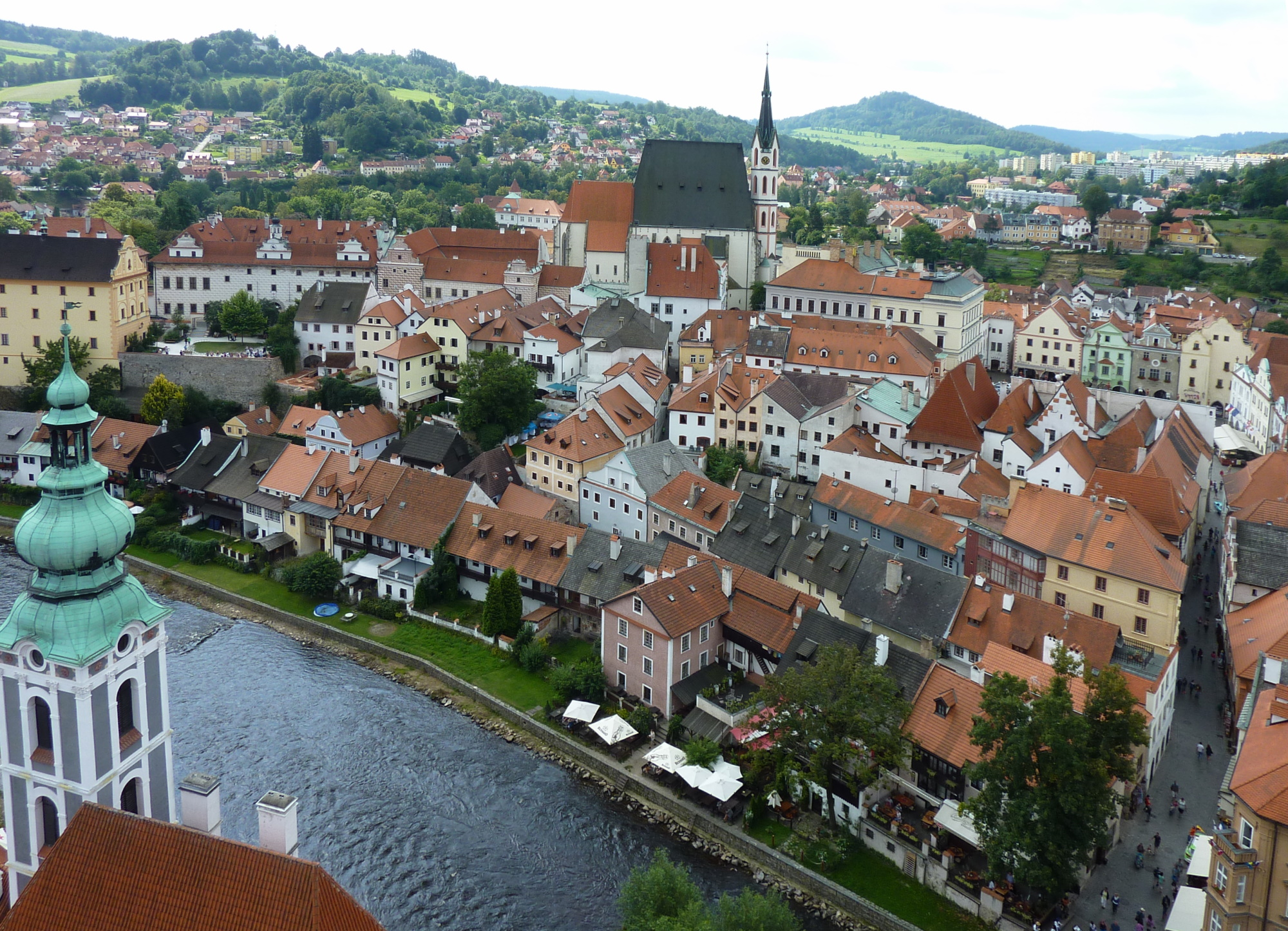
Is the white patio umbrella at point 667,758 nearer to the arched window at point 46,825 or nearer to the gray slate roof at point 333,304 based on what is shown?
the arched window at point 46,825

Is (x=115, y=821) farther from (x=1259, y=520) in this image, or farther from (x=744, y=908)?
(x=1259, y=520)

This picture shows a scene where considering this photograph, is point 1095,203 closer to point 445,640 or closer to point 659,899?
point 445,640

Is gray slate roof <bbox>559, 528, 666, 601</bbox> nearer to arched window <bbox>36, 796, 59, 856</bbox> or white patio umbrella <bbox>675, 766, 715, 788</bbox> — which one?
white patio umbrella <bbox>675, 766, 715, 788</bbox>

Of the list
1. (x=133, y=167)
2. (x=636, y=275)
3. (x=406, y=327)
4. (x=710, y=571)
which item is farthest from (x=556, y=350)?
(x=133, y=167)

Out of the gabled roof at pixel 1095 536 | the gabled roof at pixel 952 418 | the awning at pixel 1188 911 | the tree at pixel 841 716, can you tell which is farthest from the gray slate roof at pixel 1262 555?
the tree at pixel 841 716

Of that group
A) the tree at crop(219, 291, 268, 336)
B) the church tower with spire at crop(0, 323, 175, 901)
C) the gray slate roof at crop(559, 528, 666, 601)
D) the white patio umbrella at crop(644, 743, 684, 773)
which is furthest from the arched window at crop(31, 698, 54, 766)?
the tree at crop(219, 291, 268, 336)
